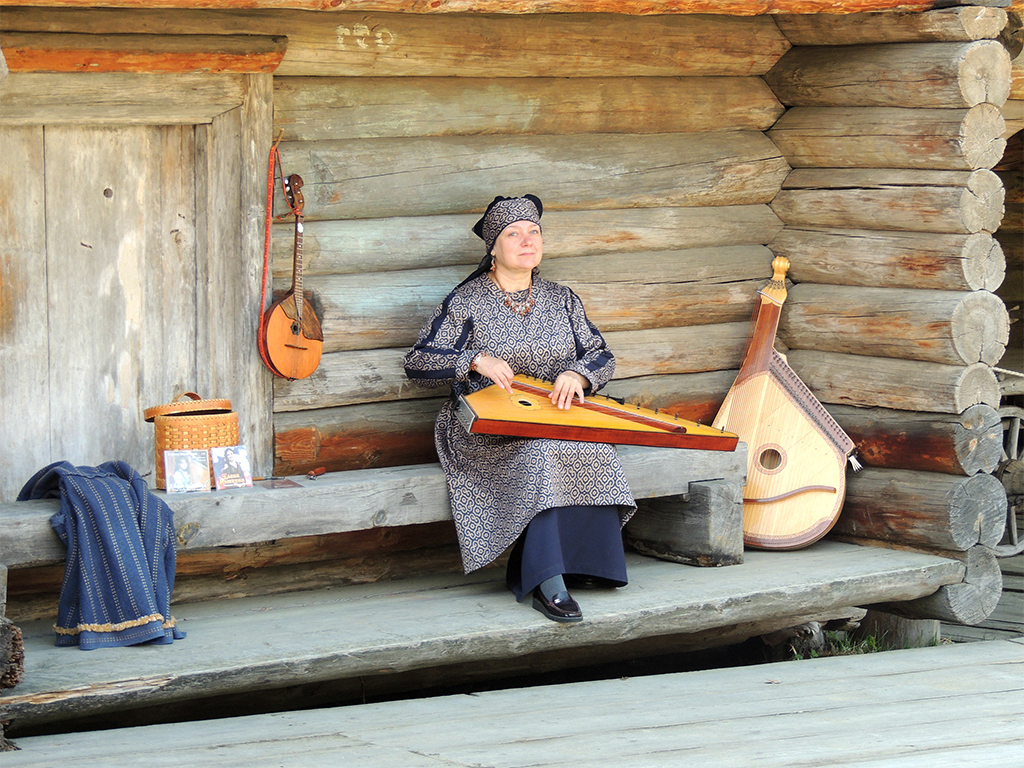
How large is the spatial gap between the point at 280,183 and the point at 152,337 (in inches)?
25.7

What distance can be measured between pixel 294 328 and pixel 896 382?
7.72 feet

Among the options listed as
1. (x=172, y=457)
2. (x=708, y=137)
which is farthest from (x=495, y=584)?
(x=708, y=137)

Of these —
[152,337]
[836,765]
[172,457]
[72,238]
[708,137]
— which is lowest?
[836,765]

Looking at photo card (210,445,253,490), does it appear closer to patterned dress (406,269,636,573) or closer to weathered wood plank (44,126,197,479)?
weathered wood plank (44,126,197,479)

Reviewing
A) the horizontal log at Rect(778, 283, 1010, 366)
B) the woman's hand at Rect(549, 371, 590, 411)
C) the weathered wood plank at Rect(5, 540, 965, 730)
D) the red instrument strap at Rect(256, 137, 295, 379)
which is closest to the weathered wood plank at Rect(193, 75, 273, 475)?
the red instrument strap at Rect(256, 137, 295, 379)

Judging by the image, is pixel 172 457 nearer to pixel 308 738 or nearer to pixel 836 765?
pixel 308 738

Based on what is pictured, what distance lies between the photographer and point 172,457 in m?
4.04

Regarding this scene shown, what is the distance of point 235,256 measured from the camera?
4.37m

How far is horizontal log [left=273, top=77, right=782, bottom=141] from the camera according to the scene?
4465 mm

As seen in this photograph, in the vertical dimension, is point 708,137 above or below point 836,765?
above

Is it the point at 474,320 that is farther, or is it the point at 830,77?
the point at 830,77

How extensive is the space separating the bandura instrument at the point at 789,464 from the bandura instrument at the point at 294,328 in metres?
1.83

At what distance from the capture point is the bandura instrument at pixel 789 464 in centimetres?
517

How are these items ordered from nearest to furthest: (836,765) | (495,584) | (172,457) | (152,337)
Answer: (836,765) < (172,457) < (152,337) < (495,584)
